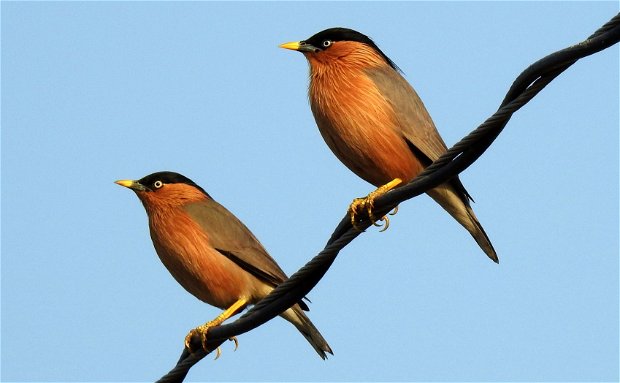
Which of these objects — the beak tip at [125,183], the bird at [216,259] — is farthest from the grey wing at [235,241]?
the beak tip at [125,183]

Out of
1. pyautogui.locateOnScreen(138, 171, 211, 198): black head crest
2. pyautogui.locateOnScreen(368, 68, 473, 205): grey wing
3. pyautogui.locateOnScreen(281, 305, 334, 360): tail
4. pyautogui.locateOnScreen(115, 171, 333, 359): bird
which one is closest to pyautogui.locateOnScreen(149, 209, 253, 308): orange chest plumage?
pyautogui.locateOnScreen(115, 171, 333, 359): bird

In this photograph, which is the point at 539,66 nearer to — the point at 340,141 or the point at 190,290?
the point at 340,141

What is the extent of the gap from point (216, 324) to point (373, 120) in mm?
2161

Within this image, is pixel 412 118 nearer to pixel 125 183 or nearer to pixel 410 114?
pixel 410 114

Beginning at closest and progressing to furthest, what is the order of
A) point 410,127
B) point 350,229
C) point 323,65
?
point 350,229, point 410,127, point 323,65

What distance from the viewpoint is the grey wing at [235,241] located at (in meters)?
8.96

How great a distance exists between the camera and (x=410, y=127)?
773cm

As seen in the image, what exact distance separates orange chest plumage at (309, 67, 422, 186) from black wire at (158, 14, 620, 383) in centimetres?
139

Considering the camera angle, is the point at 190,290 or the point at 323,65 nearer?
the point at 323,65

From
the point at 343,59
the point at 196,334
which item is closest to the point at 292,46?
the point at 343,59

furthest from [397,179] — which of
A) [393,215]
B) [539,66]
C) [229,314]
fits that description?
[539,66]

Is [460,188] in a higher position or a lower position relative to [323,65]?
lower

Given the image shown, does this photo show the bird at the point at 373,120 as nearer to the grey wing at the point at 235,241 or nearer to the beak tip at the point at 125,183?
the grey wing at the point at 235,241

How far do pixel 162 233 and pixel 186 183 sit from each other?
2.97ft
